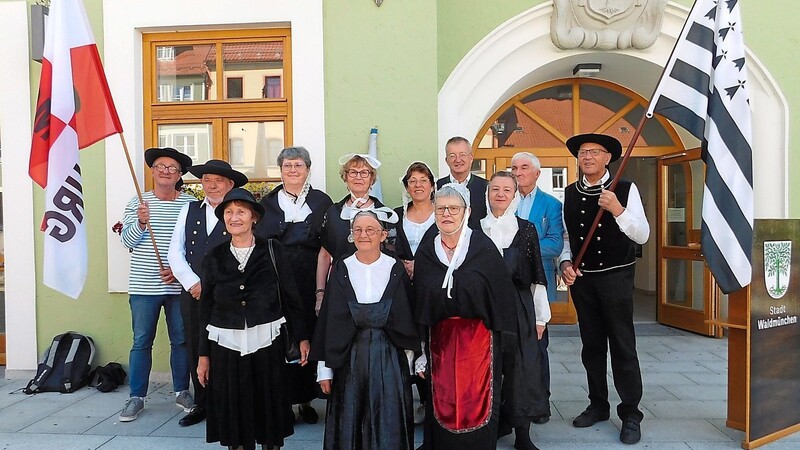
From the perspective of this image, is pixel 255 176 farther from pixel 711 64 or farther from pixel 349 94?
pixel 711 64

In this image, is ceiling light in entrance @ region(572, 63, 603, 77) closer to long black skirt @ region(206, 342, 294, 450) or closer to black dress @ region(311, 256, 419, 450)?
black dress @ region(311, 256, 419, 450)

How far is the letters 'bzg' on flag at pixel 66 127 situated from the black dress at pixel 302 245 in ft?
4.30

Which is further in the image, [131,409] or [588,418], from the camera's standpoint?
[131,409]

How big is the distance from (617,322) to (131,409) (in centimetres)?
365

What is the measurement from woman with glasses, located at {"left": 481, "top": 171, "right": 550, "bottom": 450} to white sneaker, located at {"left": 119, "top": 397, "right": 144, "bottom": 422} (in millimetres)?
2822

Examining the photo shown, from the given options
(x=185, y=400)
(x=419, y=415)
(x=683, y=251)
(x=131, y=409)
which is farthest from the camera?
(x=683, y=251)

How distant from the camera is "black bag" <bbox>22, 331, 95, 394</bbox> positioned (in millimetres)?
5004

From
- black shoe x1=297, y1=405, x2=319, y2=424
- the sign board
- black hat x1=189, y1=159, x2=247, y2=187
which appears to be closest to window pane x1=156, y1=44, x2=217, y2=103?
black hat x1=189, y1=159, x2=247, y2=187

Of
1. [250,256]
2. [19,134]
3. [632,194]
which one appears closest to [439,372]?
[250,256]

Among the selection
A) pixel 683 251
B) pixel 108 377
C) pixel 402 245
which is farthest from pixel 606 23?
pixel 108 377

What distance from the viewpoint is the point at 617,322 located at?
3.79 metres

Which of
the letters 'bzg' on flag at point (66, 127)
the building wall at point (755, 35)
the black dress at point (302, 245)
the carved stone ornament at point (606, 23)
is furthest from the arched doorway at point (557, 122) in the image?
the letters 'bzg' on flag at point (66, 127)

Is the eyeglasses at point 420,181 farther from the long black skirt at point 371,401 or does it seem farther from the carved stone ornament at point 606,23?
the carved stone ornament at point 606,23

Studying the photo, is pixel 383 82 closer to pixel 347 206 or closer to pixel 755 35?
pixel 347 206
